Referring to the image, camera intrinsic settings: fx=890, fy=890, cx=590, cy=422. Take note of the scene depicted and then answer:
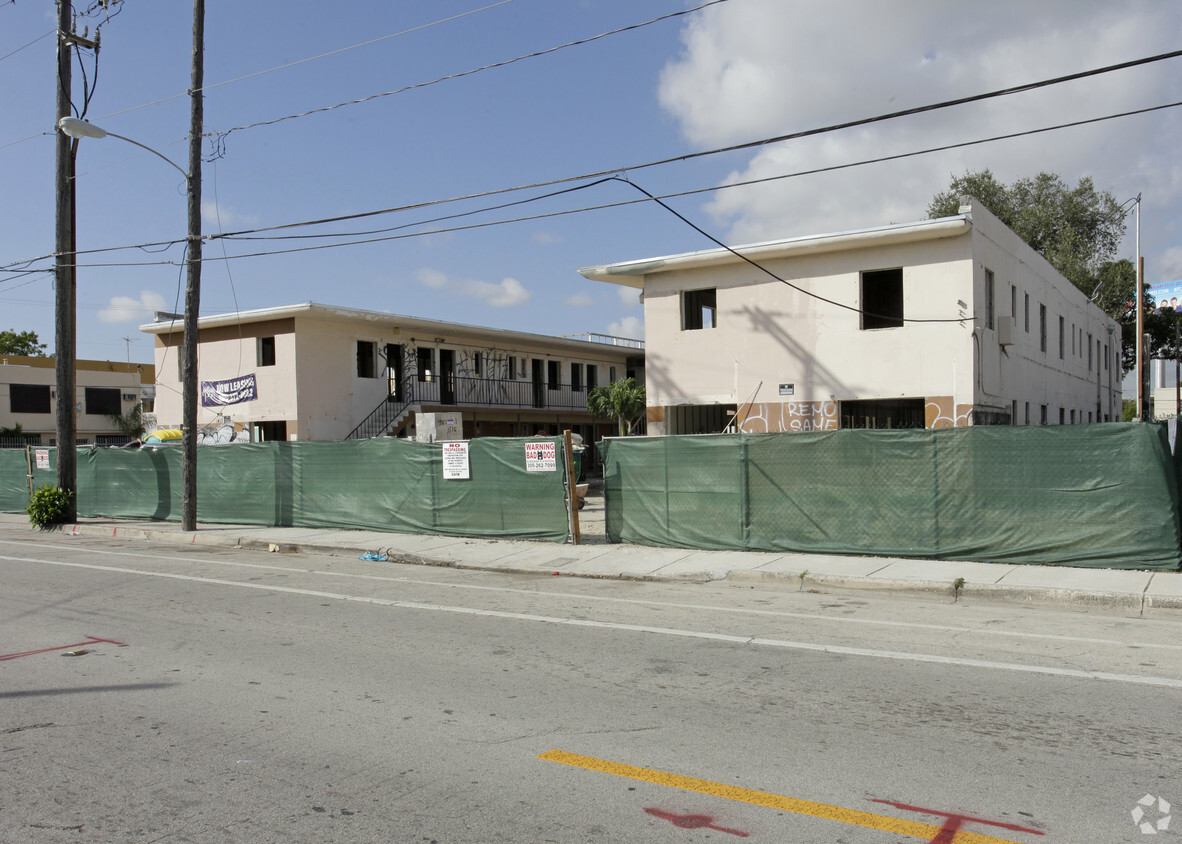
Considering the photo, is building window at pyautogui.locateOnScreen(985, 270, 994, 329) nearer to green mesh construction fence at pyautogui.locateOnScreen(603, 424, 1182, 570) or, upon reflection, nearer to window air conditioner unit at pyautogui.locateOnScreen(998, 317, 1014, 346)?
window air conditioner unit at pyautogui.locateOnScreen(998, 317, 1014, 346)

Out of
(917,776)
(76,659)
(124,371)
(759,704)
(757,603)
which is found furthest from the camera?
(124,371)

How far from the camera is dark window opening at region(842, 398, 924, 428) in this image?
22.3 metres

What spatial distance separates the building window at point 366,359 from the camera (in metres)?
30.0

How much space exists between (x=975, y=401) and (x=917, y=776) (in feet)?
52.5

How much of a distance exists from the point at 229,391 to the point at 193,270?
11774 mm

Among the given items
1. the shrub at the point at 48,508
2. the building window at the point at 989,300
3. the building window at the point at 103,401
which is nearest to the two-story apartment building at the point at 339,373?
the shrub at the point at 48,508

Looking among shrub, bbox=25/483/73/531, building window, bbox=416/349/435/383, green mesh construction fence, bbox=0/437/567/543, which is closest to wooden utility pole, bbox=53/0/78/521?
shrub, bbox=25/483/73/531

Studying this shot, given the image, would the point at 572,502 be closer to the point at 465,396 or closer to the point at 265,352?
the point at 265,352

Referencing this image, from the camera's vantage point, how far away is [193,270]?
60.4 ft

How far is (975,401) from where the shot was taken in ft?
62.7

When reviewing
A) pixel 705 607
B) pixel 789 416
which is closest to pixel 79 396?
pixel 789 416

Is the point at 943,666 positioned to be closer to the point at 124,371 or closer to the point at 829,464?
the point at 829,464

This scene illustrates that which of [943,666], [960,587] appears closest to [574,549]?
[960,587]

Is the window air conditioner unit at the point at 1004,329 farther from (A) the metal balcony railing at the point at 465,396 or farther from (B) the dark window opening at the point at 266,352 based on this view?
(B) the dark window opening at the point at 266,352
